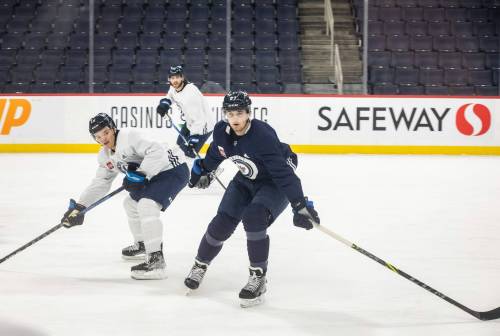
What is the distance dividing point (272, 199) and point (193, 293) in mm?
567

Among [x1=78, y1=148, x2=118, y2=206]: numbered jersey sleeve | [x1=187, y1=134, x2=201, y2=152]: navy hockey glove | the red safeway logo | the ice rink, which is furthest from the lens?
the red safeway logo

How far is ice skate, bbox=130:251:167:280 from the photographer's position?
3717 millimetres

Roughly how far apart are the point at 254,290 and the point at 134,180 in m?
0.82

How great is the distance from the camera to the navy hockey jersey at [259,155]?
10.6 feet

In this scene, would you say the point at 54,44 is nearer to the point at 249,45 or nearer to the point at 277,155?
the point at 249,45

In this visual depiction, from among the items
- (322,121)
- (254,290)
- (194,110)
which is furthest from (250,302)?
(322,121)

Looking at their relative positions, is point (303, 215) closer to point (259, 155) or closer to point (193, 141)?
point (259, 155)

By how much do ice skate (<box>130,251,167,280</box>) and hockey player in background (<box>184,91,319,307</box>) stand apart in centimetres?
31

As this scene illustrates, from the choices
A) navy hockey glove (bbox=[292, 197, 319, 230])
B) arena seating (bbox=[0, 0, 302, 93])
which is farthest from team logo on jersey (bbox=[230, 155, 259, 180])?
arena seating (bbox=[0, 0, 302, 93])

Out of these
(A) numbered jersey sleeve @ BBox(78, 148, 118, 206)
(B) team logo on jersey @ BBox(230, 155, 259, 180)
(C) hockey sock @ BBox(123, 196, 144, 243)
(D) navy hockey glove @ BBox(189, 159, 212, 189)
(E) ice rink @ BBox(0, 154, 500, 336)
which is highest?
(B) team logo on jersey @ BBox(230, 155, 259, 180)

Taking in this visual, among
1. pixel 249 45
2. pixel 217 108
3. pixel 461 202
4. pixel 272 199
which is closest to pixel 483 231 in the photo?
pixel 461 202

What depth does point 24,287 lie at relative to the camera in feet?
11.7

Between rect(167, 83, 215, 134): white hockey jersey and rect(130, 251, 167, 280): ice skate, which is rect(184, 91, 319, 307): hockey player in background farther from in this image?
rect(167, 83, 215, 134): white hockey jersey

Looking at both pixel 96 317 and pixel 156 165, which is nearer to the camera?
pixel 96 317
